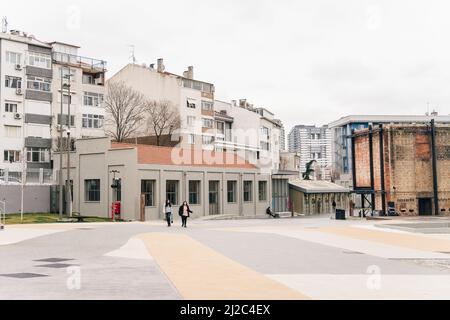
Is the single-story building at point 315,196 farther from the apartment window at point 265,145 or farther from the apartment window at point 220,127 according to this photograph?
the apartment window at point 265,145

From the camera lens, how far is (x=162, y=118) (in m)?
67.4

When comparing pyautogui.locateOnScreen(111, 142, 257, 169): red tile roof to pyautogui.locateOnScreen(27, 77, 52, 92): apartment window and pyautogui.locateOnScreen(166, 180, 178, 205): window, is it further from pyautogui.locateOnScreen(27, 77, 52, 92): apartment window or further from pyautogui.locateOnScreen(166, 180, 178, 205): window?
pyautogui.locateOnScreen(27, 77, 52, 92): apartment window

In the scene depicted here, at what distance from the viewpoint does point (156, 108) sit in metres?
68.1

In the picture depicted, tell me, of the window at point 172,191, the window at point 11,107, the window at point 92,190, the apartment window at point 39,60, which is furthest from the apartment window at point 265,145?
the window at point 92,190

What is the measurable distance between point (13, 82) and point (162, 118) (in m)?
18.5

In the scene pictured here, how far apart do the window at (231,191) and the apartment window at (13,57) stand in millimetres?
26851

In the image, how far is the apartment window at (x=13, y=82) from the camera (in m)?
56.8

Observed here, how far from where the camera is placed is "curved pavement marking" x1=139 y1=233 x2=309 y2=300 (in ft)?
33.8

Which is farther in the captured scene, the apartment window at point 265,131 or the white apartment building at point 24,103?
the apartment window at point 265,131

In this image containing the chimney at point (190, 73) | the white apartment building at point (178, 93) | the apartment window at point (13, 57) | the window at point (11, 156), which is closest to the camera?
the window at point (11, 156)

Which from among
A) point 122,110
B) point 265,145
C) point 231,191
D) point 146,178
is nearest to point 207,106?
point 122,110

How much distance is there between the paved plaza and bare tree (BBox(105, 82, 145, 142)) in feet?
136

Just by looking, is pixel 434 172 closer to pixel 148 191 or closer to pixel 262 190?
pixel 262 190
